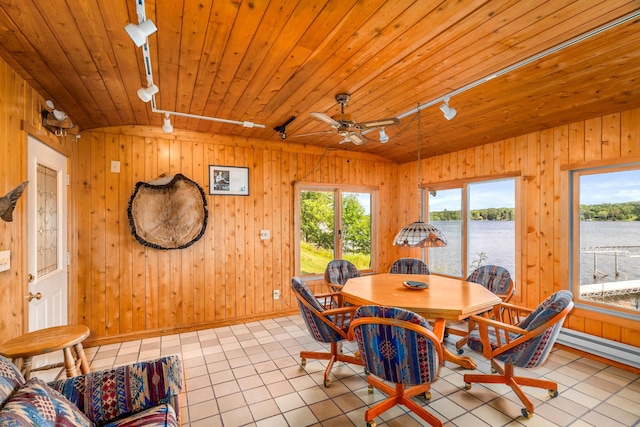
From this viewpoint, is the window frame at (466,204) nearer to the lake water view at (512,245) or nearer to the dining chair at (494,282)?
the lake water view at (512,245)

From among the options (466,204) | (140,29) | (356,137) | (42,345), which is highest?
(140,29)

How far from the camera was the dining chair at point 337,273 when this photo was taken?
3652 millimetres

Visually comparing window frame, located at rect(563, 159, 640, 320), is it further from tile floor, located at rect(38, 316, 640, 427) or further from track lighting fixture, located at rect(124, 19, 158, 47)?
track lighting fixture, located at rect(124, 19, 158, 47)

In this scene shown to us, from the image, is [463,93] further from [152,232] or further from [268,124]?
[152,232]

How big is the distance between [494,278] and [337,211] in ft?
7.87

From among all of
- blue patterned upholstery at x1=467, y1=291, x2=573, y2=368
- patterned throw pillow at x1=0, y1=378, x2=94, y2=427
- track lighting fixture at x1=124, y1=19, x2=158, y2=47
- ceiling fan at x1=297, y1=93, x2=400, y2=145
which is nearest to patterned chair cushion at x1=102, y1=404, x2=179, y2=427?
patterned throw pillow at x1=0, y1=378, x2=94, y2=427

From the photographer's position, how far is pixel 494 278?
3.27 meters

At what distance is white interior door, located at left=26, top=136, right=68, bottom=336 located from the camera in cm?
232

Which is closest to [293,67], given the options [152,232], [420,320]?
[420,320]

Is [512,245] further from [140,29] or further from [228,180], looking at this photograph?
[140,29]

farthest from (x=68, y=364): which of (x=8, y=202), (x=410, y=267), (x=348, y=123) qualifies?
(x=410, y=267)

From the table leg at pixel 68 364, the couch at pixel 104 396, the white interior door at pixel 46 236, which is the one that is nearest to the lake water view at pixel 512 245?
the couch at pixel 104 396

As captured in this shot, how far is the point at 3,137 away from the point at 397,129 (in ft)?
11.6

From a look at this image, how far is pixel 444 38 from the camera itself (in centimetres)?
185
